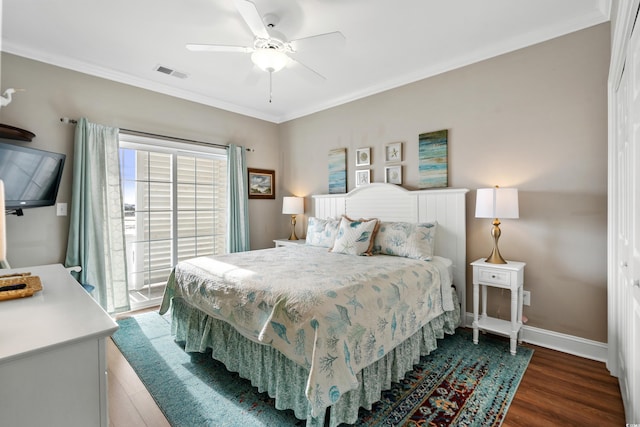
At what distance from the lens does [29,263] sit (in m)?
2.89

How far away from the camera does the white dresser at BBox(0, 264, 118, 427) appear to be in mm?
802

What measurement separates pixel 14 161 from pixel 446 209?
3.84 m

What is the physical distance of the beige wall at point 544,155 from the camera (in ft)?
7.90

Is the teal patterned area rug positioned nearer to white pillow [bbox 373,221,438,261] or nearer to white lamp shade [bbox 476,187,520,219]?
white pillow [bbox 373,221,438,261]

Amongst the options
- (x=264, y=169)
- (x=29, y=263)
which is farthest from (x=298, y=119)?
(x=29, y=263)

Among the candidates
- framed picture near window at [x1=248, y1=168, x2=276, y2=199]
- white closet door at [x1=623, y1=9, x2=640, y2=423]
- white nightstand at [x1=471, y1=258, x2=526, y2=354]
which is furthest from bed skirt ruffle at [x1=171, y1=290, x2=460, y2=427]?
framed picture near window at [x1=248, y1=168, x2=276, y2=199]

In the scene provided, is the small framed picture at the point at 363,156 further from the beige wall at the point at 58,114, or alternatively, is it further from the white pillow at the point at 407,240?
the beige wall at the point at 58,114

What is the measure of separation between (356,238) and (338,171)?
143 centimetres

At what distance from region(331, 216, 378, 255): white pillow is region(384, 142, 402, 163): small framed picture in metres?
0.89

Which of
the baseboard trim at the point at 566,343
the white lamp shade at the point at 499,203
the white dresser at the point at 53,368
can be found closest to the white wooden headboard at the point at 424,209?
the white lamp shade at the point at 499,203

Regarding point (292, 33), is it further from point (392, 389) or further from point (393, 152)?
point (392, 389)

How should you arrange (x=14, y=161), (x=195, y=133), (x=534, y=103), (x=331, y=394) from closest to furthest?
(x=331, y=394) < (x=14, y=161) < (x=534, y=103) < (x=195, y=133)

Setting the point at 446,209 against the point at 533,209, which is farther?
the point at 446,209

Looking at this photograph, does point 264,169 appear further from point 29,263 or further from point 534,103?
point 534,103
